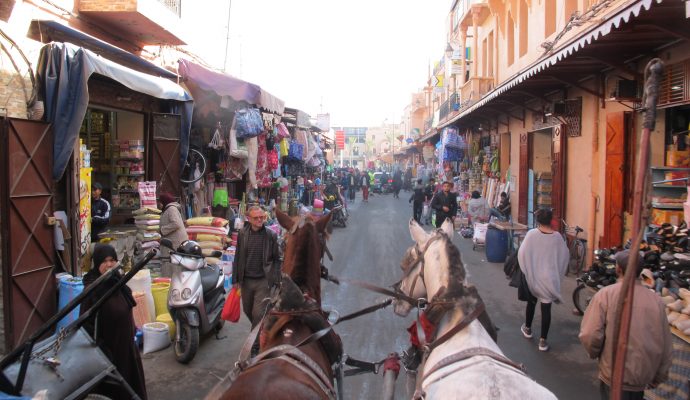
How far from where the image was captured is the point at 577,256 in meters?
10.9

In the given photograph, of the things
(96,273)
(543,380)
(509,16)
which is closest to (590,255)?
(543,380)

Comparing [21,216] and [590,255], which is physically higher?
[21,216]

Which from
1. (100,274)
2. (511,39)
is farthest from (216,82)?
(511,39)

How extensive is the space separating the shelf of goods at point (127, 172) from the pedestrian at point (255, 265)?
534 cm

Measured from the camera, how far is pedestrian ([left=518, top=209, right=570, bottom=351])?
20.9 feet

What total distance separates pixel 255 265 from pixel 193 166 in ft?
19.2

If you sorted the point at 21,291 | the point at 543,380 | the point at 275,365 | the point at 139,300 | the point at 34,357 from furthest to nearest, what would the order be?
the point at 139,300
the point at 21,291
the point at 543,380
the point at 34,357
the point at 275,365

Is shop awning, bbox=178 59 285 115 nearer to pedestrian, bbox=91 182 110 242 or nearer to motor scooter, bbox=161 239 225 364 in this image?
pedestrian, bbox=91 182 110 242

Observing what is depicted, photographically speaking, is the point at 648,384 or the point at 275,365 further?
the point at 648,384

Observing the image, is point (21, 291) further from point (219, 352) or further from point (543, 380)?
point (543, 380)

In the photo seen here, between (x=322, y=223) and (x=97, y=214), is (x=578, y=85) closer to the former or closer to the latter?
(x=322, y=223)

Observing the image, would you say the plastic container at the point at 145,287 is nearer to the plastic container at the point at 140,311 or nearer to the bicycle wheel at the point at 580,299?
the plastic container at the point at 140,311

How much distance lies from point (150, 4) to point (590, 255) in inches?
387

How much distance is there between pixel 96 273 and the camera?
471 centimetres
